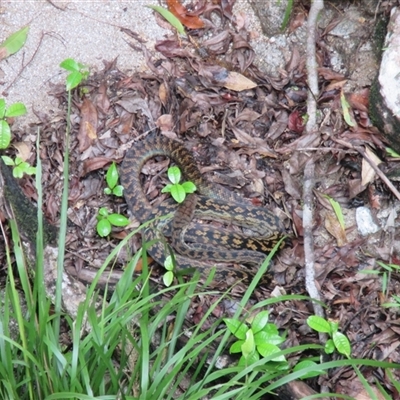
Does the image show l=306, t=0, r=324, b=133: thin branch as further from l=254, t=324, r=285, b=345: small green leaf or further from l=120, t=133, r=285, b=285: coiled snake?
l=254, t=324, r=285, b=345: small green leaf

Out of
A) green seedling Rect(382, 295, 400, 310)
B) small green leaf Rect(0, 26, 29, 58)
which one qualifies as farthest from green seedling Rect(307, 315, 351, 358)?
small green leaf Rect(0, 26, 29, 58)

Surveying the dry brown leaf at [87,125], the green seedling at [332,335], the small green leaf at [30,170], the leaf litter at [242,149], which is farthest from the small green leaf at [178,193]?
the green seedling at [332,335]

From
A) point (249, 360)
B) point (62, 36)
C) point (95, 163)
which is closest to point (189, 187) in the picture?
point (95, 163)

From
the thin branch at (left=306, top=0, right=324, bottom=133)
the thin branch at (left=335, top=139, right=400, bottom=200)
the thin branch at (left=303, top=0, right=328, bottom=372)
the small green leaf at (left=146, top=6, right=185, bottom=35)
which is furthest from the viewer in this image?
the small green leaf at (left=146, top=6, right=185, bottom=35)

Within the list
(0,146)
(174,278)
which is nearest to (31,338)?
(174,278)

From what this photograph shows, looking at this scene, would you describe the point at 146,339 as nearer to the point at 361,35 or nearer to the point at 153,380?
the point at 153,380

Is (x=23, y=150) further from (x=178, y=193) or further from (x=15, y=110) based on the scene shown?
(x=178, y=193)
